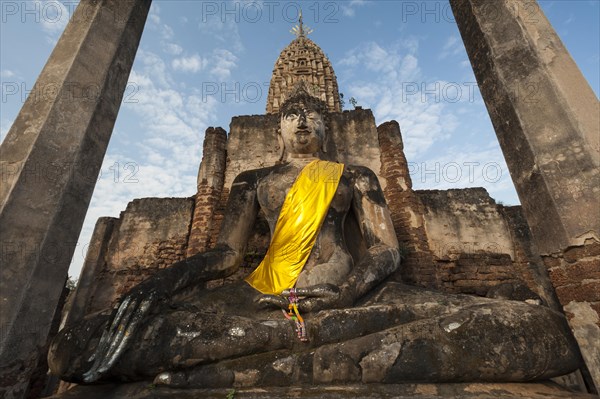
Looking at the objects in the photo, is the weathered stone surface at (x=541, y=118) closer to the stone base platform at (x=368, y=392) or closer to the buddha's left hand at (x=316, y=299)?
the stone base platform at (x=368, y=392)

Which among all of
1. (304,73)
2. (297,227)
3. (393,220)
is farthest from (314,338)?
(304,73)

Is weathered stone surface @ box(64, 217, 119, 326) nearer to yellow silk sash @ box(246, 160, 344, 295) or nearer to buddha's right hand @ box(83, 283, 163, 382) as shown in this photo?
yellow silk sash @ box(246, 160, 344, 295)

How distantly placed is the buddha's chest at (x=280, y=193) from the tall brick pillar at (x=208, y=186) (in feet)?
5.44

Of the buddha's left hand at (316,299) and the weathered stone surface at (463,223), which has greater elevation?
the weathered stone surface at (463,223)

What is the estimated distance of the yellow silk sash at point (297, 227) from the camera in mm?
3467

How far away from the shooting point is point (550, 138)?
2832 mm

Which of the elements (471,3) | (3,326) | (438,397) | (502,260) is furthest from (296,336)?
(502,260)

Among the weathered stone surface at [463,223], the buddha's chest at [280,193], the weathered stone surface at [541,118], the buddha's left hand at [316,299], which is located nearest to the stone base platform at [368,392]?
the buddha's left hand at [316,299]

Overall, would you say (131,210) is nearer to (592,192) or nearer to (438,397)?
(438,397)

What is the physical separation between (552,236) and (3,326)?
3991mm

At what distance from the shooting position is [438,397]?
1983 mm

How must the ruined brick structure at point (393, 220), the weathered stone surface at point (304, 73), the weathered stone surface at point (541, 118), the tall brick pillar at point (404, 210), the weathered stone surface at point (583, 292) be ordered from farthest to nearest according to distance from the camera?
1. the weathered stone surface at point (304, 73)
2. the ruined brick structure at point (393, 220)
3. the tall brick pillar at point (404, 210)
4. the weathered stone surface at point (541, 118)
5. the weathered stone surface at point (583, 292)

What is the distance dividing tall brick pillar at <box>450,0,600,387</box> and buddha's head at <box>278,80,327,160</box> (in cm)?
195

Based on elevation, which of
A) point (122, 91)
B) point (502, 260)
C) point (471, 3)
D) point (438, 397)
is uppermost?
point (471, 3)
